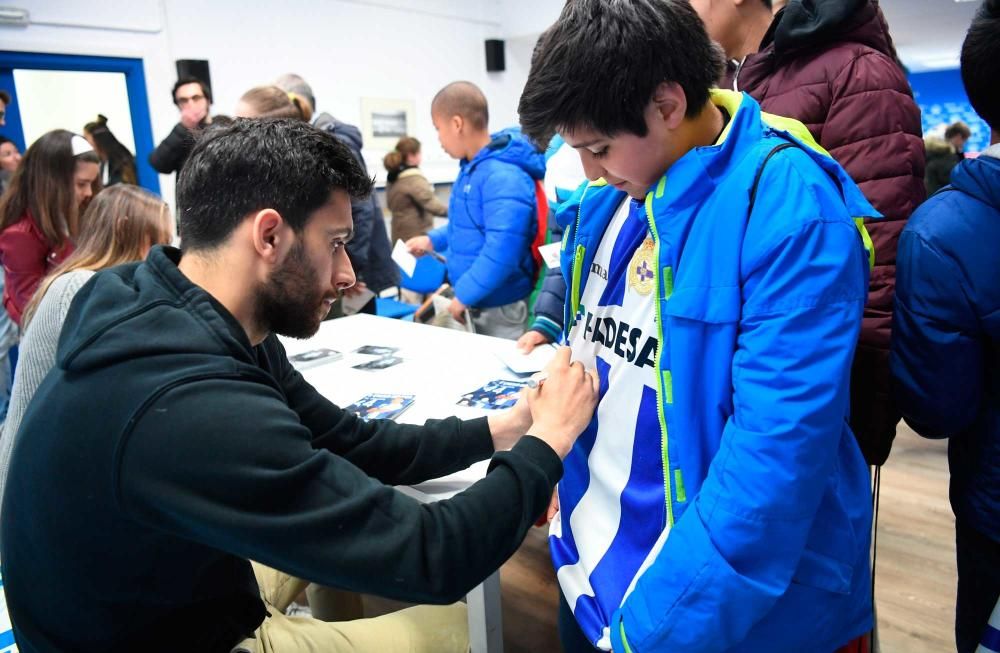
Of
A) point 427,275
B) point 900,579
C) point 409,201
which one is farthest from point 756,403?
point 409,201

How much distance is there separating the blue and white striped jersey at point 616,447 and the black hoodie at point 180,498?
0.12m

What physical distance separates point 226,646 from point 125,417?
1.56ft

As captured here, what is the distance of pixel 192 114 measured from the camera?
3.77 meters

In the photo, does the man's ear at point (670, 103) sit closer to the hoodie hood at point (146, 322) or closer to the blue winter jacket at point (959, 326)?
the blue winter jacket at point (959, 326)

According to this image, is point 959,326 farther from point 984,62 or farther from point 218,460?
point 218,460

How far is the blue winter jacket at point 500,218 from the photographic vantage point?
282cm

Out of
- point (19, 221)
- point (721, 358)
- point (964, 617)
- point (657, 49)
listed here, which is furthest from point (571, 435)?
point (19, 221)

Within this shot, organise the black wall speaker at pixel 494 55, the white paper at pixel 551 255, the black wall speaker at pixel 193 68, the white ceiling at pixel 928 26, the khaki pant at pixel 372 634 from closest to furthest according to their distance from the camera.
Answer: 1. the khaki pant at pixel 372 634
2. the white paper at pixel 551 255
3. the black wall speaker at pixel 193 68
4. the white ceiling at pixel 928 26
5. the black wall speaker at pixel 494 55

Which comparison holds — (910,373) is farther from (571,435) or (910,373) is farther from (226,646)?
(226,646)

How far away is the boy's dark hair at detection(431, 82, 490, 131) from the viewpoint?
299 centimetres

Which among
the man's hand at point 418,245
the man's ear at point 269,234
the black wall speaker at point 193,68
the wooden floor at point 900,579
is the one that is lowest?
the wooden floor at point 900,579

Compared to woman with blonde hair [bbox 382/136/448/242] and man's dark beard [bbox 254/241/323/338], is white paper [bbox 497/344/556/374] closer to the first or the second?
man's dark beard [bbox 254/241/323/338]

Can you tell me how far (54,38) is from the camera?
15.5 ft

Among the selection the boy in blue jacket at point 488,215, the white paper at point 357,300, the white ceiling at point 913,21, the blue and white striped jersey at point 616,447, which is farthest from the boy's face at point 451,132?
the white ceiling at point 913,21
